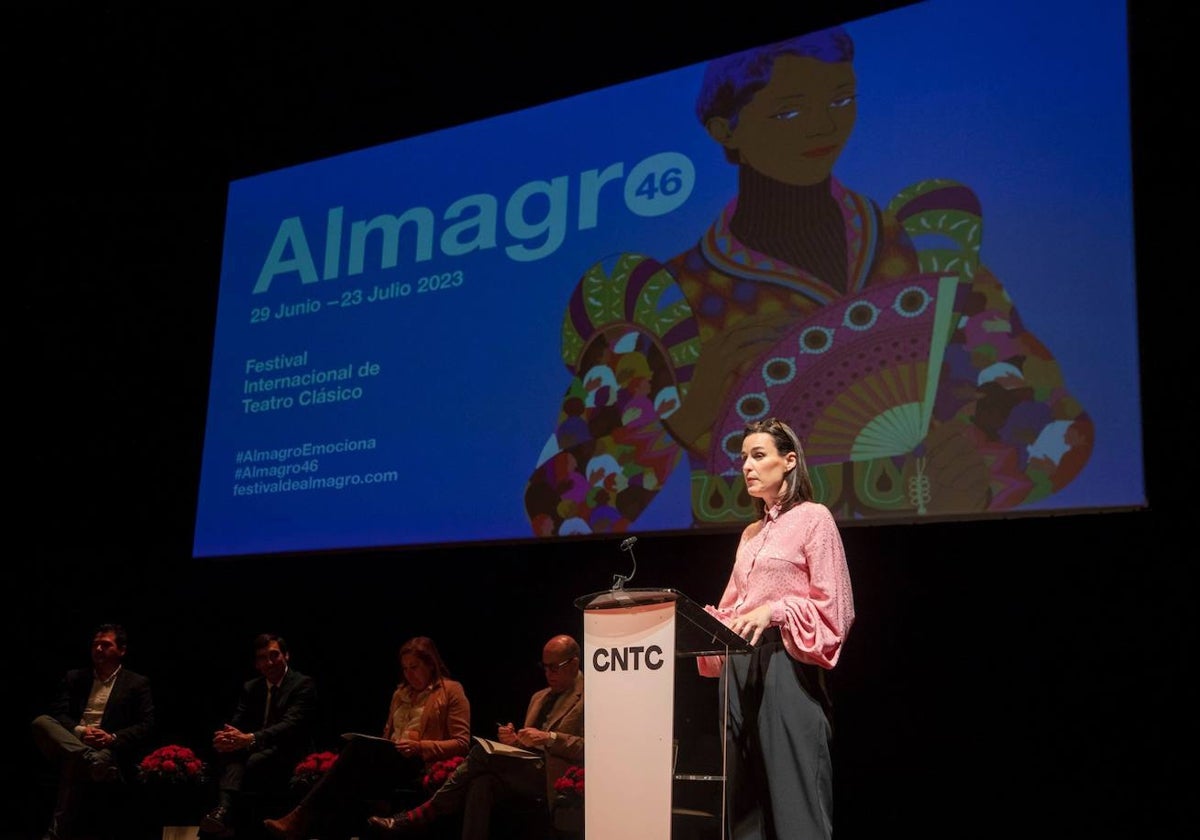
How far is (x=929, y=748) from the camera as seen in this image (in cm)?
438

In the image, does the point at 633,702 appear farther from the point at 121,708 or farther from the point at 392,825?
the point at 121,708

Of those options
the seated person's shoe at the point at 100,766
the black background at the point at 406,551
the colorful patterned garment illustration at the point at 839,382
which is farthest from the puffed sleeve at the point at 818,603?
the seated person's shoe at the point at 100,766

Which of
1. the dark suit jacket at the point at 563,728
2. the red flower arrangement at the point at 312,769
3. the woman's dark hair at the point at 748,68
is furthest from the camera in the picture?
the red flower arrangement at the point at 312,769

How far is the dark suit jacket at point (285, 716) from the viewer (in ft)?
17.0

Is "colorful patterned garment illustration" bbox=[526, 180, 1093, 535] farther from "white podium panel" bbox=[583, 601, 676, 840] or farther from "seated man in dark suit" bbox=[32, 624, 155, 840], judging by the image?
"seated man in dark suit" bbox=[32, 624, 155, 840]

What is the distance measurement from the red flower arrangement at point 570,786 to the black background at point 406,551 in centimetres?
93

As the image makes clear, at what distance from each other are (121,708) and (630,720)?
12.7ft

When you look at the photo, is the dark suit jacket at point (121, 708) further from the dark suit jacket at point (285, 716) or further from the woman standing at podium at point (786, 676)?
the woman standing at podium at point (786, 676)

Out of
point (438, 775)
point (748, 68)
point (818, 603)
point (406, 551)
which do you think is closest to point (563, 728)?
point (438, 775)

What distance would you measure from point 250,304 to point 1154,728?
13.8 feet

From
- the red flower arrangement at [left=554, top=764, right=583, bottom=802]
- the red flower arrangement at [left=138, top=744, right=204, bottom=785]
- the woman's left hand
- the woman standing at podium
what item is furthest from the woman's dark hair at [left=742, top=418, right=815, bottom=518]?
the red flower arrangement at [left=138, top=744, right=204, bottom=785]

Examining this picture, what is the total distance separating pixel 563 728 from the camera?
4492 mm

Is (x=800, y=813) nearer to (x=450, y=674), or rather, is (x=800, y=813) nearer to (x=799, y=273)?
(x=799, y=273)


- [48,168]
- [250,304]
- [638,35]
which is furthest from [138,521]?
[638,35]
